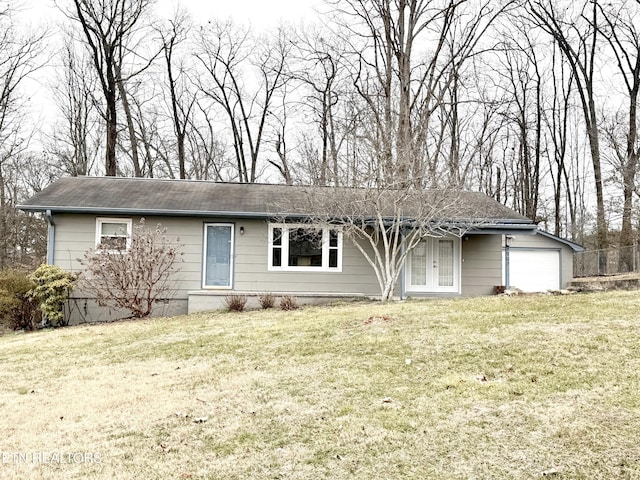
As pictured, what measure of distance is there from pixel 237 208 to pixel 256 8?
603 inches

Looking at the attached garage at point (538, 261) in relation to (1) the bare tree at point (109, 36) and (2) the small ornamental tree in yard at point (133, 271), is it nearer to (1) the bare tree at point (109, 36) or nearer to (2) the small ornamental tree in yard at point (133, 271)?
(2) the small ornamental tree in yard at point (133, 271)

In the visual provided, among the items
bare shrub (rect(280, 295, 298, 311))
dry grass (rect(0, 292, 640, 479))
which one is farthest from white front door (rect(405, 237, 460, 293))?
dry grass (rect(0, 292, 640, 479))

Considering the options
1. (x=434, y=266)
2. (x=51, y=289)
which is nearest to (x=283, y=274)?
(x=434, y=266)

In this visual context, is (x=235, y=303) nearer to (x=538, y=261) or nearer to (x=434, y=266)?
(x=434, y=266)

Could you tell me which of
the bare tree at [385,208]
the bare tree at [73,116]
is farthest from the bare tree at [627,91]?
the bare tree at [73,116]

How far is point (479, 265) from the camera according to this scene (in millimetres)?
13562

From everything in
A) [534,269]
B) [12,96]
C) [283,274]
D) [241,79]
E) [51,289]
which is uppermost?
[241,79]

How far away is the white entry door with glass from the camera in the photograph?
1255 cm

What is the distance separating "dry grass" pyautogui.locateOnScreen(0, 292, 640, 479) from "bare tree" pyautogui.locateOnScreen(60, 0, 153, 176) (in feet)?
46.9

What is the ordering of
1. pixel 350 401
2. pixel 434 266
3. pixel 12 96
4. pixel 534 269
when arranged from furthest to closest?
pixel 12 96
pixel 534 269
pixel 434 266
pixel 350 401

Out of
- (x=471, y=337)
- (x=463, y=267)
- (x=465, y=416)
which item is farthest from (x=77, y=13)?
(x=465, y=416)

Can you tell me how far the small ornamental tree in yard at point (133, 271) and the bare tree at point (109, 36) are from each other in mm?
9014

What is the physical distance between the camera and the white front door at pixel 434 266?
13422 mm

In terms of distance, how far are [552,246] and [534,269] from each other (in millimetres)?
1091
